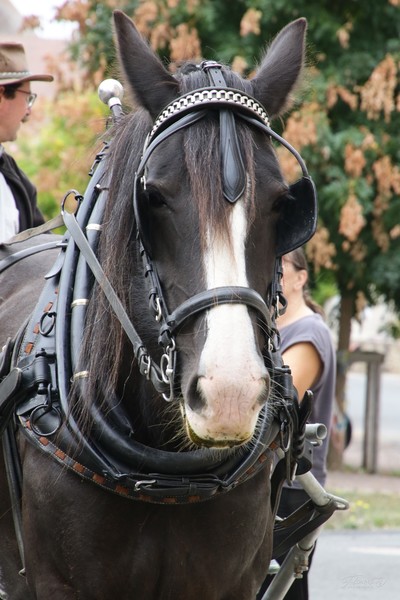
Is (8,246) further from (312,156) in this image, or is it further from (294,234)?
(312,156)

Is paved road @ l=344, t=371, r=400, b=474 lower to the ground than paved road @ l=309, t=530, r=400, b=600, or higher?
lower

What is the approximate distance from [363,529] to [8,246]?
6313mm

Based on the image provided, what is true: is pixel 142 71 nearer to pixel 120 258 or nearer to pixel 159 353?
pixel 120 258

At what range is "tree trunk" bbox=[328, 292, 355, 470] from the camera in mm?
13141

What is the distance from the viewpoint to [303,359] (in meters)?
4.70

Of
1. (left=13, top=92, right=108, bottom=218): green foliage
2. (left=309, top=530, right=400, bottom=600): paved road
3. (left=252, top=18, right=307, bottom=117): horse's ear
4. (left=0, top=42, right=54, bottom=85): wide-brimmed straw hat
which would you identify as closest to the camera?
(left=252, top=18, right=307, bottom=117): horse's ear

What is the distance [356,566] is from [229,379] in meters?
6.05

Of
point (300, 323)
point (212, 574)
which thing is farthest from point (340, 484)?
point (212, 574)

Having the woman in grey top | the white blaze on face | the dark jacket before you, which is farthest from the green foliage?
the white blaze on face

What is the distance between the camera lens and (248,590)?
3.28m

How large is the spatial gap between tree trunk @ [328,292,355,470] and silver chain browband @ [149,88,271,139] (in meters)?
10.2

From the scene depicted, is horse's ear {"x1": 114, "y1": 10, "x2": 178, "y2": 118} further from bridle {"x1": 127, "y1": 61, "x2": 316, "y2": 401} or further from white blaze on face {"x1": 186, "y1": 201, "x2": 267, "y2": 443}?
white blaze on face {"x1": 186, "y1": 201, "x2": 267, "y2": 443}

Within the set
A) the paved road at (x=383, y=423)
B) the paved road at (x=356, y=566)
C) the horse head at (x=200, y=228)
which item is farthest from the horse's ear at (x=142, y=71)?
the paved road at (x=383, y=423)

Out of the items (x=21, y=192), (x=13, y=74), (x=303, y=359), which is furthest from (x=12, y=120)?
(x=303, y=359)
